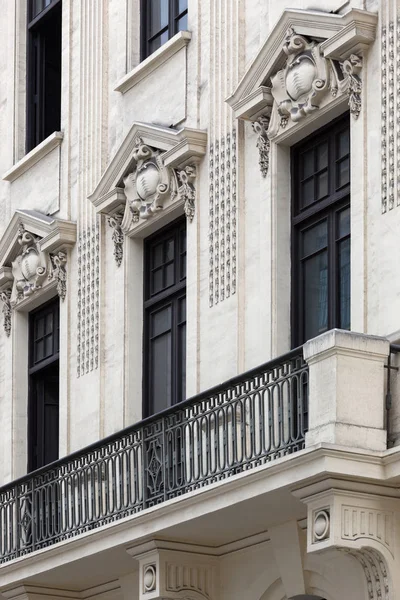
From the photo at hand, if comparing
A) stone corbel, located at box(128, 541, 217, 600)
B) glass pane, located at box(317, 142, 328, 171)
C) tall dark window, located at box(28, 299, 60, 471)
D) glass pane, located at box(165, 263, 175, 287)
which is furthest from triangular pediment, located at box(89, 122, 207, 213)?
stone corbel, located at box(128, 541, 217, 600)

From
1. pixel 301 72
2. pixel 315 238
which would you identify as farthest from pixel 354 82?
pixel 315 238

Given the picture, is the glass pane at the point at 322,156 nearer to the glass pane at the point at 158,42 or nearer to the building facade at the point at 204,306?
the building facade at the point at 204,306

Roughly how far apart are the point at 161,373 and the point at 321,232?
11.6ft

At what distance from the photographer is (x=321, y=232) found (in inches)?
750

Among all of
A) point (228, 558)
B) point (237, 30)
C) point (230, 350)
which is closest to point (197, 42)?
point (237, 30)

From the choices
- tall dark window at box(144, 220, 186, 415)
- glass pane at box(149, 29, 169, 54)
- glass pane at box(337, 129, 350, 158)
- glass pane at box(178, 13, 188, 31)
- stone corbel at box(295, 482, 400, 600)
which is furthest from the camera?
glass pane at box(149, 29, 169, 54)

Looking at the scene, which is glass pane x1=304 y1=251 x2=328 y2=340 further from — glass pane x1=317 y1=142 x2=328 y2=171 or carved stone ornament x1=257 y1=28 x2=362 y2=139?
carved stone ornament x1=257 y1=28 x2=362 y2=139

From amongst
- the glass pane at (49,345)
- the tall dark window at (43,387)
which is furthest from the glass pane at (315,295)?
the glass pane at (49,345)

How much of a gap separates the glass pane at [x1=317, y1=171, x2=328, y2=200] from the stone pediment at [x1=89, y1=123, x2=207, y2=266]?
2.13 metres

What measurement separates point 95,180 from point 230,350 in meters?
4.47

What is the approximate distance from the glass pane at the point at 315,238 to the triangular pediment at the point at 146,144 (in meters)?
2.17

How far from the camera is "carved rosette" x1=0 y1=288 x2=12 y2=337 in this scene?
82.7 feet

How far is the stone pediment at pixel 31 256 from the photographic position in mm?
23875

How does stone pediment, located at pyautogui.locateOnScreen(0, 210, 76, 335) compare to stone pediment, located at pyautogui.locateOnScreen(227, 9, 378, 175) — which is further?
stone pediment, located at pyautogui.locateOnScreen(0, 210, 76, 335)
